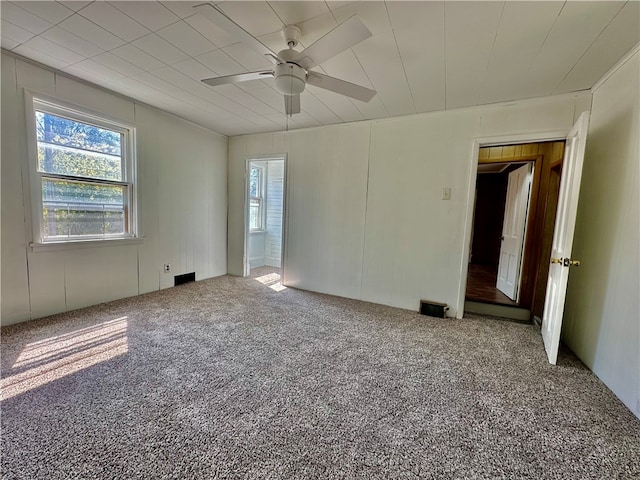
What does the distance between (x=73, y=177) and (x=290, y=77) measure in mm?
2629

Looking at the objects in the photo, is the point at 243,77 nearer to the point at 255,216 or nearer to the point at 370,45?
the point at 370,45

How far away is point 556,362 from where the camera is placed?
223 centimetres

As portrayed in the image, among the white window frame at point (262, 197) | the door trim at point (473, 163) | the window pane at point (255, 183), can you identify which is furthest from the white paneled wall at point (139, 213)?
the door trim at point (473, 163)

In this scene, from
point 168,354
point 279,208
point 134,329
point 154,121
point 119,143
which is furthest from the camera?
point 279,208

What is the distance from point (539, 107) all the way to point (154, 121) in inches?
173

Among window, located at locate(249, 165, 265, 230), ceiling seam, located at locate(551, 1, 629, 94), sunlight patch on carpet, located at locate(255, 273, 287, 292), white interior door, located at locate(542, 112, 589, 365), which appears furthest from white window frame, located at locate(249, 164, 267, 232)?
white interior door, located at locate(542, 112, 589, 365)

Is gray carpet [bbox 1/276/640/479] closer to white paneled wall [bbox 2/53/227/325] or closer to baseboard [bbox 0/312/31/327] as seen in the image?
baseboard [bbox 0/312/31/327]

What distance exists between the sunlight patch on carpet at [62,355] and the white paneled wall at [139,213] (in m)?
0.68

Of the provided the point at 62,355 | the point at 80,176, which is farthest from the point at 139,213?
the point at 62,355

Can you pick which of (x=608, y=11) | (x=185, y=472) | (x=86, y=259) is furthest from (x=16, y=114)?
(x=608, y=11)

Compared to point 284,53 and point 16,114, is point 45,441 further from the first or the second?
point 16,114

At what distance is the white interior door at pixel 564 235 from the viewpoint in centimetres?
211

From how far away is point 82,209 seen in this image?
9.66ft

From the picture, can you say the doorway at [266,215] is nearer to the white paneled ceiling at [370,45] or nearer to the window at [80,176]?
the window at [80,176]
